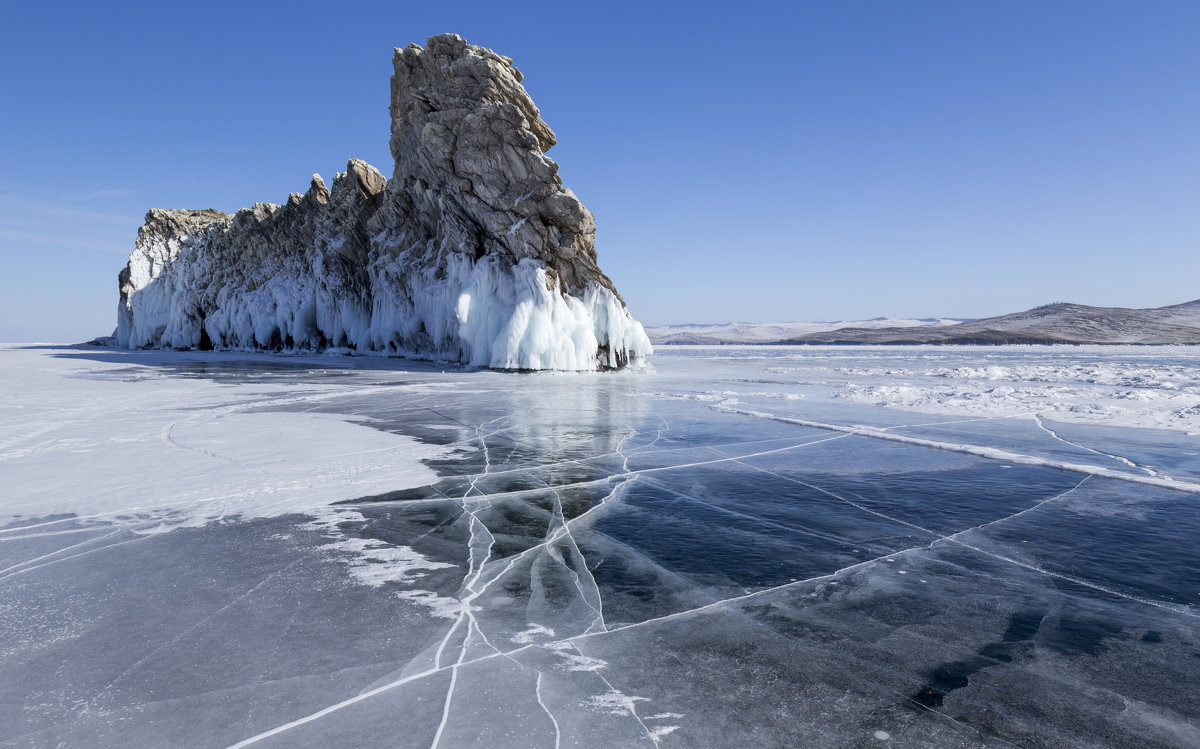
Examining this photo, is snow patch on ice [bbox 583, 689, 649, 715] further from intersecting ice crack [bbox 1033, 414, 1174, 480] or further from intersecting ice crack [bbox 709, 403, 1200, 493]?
Result: intersecting ice crack [bbox 1033, 414, 1174, 480]

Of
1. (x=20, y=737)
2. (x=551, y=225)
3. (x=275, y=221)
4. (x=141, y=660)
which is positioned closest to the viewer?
(x=20, y=737)

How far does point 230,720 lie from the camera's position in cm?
237

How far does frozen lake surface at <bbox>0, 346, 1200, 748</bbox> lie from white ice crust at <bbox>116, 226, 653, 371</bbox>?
1843 cm

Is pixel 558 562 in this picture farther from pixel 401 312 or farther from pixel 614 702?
pixel 401 312

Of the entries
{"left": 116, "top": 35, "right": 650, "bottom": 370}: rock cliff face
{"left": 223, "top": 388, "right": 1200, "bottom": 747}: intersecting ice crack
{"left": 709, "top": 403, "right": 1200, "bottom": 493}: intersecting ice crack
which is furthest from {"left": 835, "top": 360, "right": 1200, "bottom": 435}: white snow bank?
{"left": 116, "top": 35, "right": 650, "bottom": 370}: rock cliff face

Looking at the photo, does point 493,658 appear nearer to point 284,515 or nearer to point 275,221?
point 284,515

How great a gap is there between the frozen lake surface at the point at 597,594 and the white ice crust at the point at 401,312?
18.4 metres

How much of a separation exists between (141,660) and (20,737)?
57 cm

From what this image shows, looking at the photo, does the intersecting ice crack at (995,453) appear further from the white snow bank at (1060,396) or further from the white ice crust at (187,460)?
the white ice crust at (187,460)

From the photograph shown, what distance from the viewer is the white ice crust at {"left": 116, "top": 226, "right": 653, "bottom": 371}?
26.5 metres

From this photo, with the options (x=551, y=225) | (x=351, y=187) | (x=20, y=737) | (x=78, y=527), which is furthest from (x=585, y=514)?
(x=351, y=187)

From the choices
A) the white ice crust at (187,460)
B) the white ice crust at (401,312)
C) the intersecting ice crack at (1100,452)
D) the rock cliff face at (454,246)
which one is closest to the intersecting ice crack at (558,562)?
the intersecting ice crack at (1100,452)

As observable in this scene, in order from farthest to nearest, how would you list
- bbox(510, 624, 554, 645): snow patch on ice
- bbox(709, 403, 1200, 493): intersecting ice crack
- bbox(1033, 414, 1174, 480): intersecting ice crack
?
1. bbox(1033, 414, 1174, 480): intersecting ice crack
2. bbox(709, 403, 1200, 493): intersecting ice crack
3. bbox(510, 624, 554, 645): snow patch on ice

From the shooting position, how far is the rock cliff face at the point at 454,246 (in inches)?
1054
